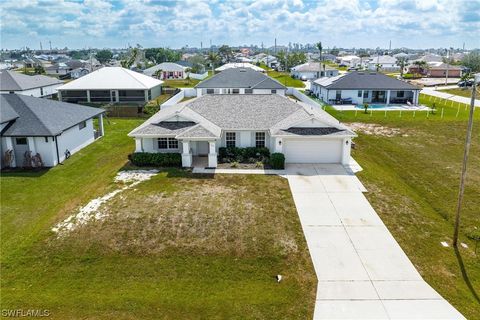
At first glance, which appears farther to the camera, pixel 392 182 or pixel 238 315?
pixel 392 182

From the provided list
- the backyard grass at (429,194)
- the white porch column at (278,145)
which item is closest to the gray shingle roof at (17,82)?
the white porch column at (278,145)

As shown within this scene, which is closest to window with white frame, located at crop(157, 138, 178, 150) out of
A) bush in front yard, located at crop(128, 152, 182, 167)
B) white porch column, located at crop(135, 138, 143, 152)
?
bush in front yard, located at crop(128, 152, 182, 167)

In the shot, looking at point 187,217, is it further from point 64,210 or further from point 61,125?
point 61,125

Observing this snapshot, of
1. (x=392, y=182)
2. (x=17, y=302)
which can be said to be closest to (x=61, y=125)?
(x=17, y=302)

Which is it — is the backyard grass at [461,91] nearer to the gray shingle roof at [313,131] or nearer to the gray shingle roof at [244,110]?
the gray shingle roof at [244,110]

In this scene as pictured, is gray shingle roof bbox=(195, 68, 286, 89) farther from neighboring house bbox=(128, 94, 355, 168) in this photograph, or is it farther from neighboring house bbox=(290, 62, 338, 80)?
neighboring house bbox=(290, 62, 338, 80)

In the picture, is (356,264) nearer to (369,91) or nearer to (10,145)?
(10,145)

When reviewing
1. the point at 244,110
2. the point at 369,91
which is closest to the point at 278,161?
the point at 244,110
